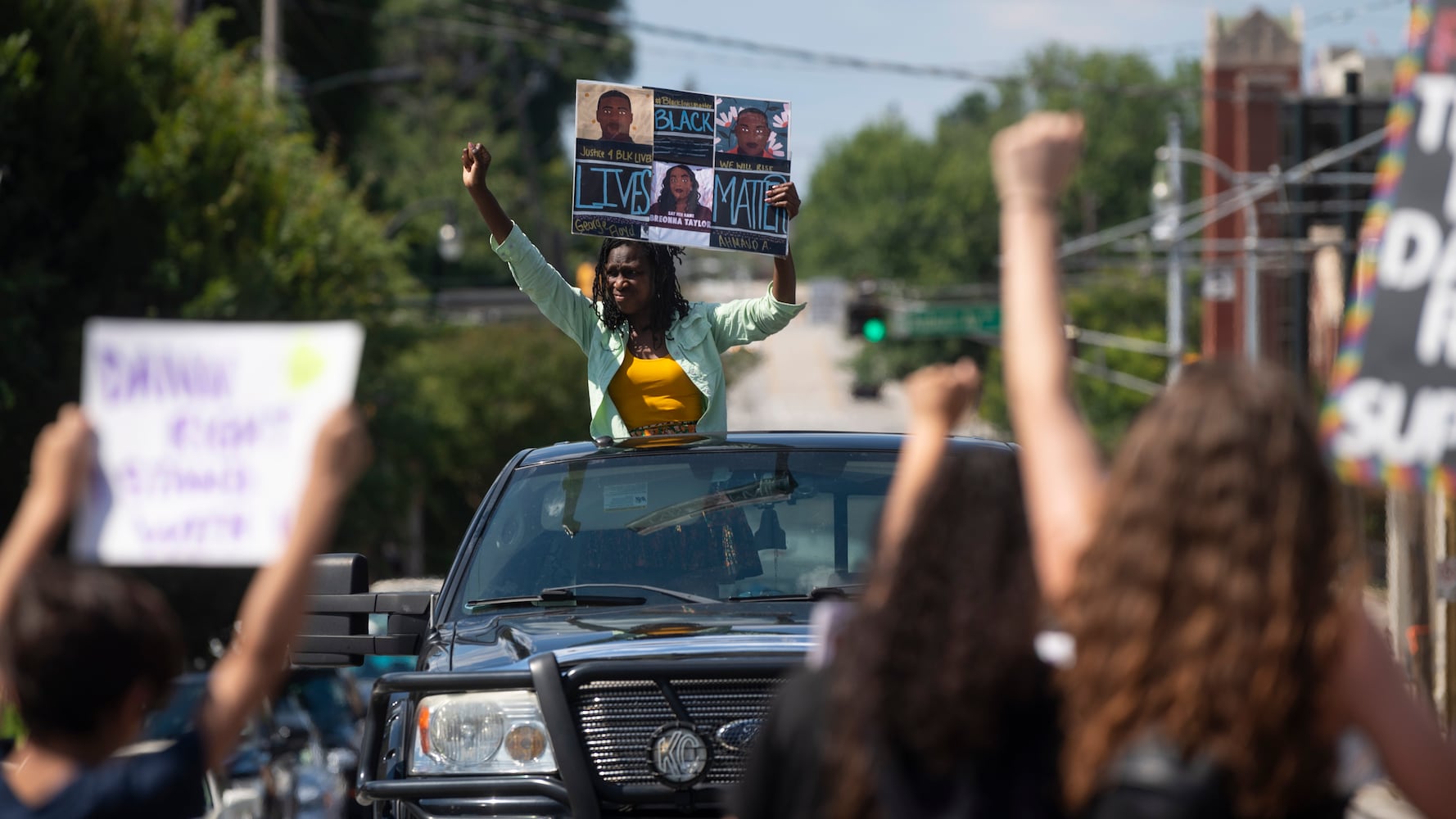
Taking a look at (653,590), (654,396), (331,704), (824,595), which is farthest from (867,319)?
(824,595)

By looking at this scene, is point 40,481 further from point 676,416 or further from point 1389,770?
point 676,416

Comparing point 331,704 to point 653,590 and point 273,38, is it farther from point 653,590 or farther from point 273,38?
point 273,38

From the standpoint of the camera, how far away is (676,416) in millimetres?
6387

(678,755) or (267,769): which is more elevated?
(678,755)

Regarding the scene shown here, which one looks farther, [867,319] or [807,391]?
[807,391]

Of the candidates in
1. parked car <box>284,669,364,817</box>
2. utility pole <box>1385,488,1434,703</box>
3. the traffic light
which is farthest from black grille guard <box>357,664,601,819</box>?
the traffic light

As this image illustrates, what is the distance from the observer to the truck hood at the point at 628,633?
14.8 feet

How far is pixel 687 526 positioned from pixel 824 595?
0.56m

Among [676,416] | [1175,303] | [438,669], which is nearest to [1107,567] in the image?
[438,669]

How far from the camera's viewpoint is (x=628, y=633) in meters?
4.73

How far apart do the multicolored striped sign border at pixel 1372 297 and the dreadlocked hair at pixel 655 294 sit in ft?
8.84

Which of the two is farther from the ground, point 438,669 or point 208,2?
point 208,2

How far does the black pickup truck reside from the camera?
4426mm

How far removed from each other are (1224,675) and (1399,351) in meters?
1.87
